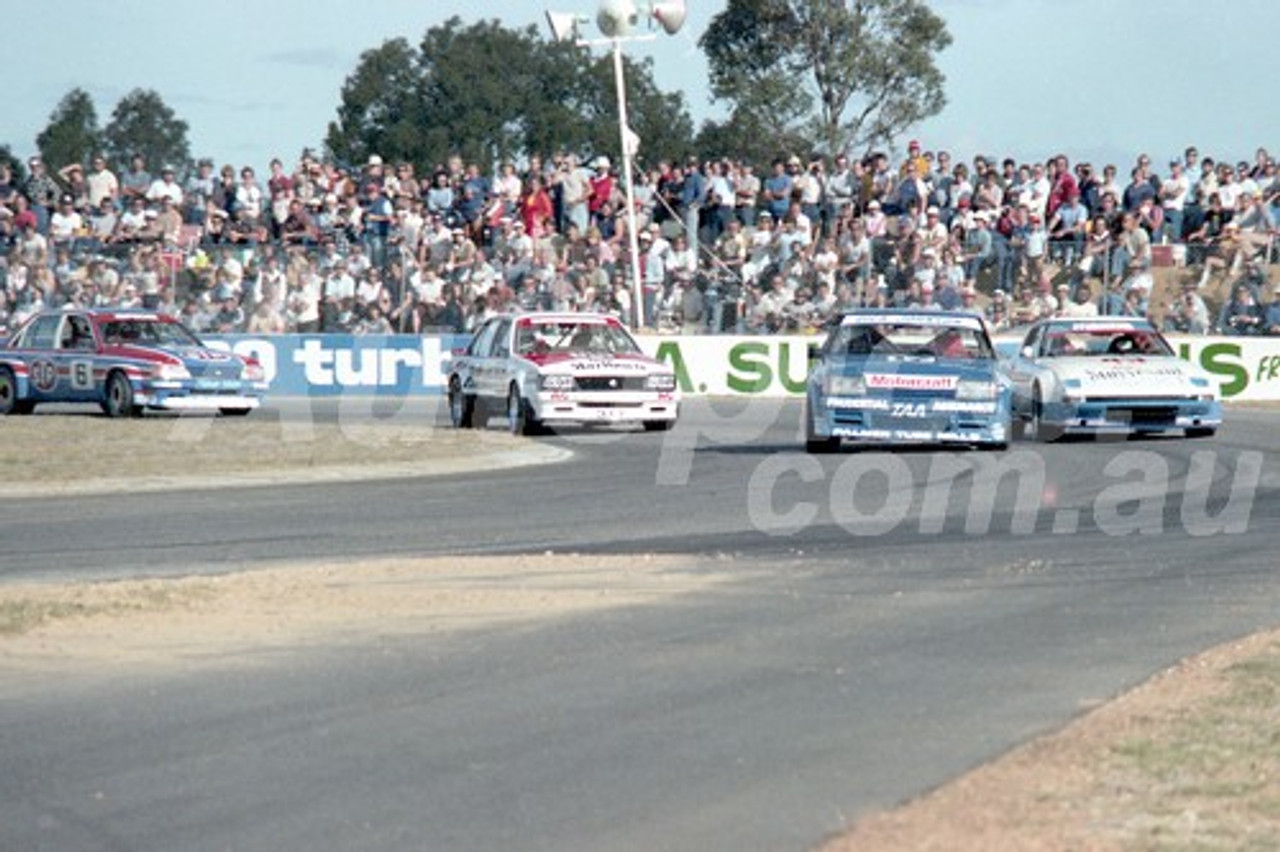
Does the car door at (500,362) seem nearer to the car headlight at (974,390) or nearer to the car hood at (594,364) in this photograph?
the car hood at (594,364)

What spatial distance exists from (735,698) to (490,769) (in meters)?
1.53

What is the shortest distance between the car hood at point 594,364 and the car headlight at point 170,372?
15.9ft

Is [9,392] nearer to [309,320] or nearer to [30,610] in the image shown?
[309,320]

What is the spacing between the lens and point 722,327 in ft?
122

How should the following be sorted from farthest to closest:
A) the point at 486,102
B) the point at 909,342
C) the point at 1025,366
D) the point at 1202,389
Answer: the point at 486,102, the point at 1025,366, the point at 1202,389, the point at 909,342

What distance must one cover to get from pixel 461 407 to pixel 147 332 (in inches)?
177

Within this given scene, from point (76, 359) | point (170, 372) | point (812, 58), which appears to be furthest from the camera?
point (812, 58)

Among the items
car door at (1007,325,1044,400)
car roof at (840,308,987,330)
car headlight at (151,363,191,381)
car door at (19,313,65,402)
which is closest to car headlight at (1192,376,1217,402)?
car door at (1007,325,1044,400)

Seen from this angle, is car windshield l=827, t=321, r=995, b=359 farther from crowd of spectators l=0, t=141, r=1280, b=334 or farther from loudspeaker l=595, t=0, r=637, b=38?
loudspeaker l=595, t=0, r=637, b=38

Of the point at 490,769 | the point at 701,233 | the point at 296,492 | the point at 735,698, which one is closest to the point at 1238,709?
the point at 735,698

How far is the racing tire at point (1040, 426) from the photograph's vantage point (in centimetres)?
2577

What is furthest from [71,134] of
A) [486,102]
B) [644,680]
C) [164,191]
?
[644,680]

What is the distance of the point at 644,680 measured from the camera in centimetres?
→ 927

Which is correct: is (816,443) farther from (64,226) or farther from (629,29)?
(64,226)
